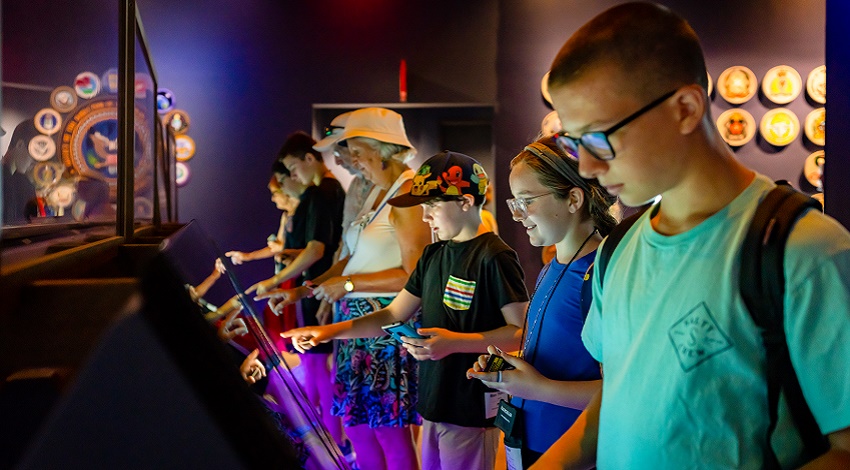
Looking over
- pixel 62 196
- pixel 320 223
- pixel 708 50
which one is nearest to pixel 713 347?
pixel 62 196

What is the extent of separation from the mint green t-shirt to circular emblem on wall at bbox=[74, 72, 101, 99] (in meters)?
0.94

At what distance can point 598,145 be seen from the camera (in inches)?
43.2

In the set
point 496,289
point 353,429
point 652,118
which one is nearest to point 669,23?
point 652,118

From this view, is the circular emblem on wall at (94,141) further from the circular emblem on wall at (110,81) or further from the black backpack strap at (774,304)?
the black backpack strap at (774,304)

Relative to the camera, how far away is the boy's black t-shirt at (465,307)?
239 cm

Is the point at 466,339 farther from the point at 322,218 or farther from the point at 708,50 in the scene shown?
the point at 708,50

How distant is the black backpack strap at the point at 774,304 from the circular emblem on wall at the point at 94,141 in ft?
3.35

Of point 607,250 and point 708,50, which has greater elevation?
point 708,50

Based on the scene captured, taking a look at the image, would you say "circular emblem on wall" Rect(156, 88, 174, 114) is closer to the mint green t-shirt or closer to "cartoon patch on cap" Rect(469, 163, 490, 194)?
"cartoon patch on cap" Rect(469, 163, 490, 194)

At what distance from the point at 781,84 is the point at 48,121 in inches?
309

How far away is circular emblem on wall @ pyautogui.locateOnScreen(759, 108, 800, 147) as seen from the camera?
7.50 metres

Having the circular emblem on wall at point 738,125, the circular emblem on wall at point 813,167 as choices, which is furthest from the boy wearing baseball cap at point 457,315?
the circular emblem on wall at point 813,167

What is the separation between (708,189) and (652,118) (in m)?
0.13

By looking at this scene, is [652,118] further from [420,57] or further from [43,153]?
[420,57]
